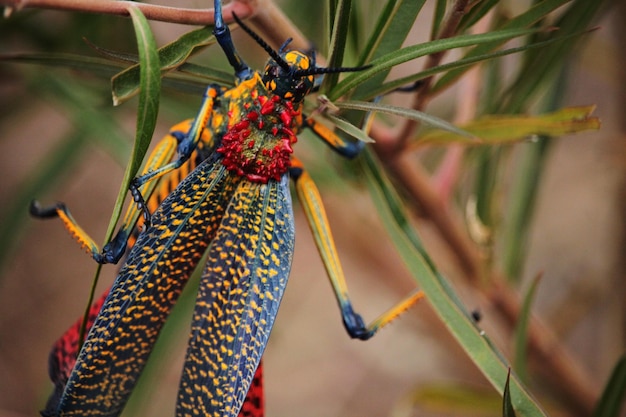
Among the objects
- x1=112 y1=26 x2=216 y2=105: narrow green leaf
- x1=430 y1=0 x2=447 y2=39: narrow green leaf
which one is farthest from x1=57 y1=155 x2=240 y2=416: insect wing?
x1=430 y1=0 x2=447 y2=39: narrow green leaf

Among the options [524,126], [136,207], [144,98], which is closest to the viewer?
[144,98]

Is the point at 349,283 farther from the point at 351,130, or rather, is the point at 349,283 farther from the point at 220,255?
the point at 351,130

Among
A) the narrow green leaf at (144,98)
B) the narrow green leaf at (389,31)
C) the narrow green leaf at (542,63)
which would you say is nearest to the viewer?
the narrow green leaf at (144,98)

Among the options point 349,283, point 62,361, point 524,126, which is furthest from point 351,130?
point 349,283

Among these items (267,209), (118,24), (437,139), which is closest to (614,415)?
(437,139)

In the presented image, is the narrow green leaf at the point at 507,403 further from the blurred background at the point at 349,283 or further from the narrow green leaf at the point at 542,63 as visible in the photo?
the blurred background at the point at 349,283


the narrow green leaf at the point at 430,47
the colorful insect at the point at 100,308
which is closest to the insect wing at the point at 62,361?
the colorful insect at the point at 100,308

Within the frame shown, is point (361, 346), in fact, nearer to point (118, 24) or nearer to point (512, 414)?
point (118, 24)
